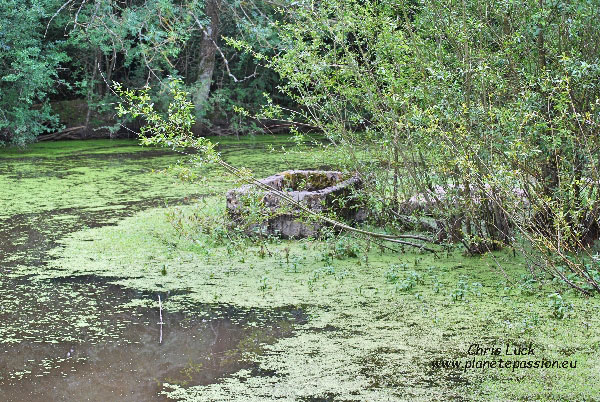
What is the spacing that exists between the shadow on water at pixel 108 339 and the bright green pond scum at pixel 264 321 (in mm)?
12

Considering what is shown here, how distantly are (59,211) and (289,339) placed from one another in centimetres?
453

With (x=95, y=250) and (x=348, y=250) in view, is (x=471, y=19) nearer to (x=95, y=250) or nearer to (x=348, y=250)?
(x=348, y=250)

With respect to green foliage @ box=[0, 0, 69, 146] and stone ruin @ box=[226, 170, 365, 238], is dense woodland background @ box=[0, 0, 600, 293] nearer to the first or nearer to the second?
stone ruin @ box=[226, 170, 365, 238]

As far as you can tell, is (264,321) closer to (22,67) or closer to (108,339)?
(108,339)

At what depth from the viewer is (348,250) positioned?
5.57m

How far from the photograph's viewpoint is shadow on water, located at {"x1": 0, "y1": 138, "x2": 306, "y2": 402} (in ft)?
11.0

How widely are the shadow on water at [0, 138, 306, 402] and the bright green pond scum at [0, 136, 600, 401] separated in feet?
0.04

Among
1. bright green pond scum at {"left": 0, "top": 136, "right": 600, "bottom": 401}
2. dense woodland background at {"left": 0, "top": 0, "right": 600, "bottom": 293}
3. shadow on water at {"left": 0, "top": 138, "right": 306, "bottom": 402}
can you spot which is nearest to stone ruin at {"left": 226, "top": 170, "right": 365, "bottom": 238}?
bright green pond scum at {"left": 0, "top": 136, "right": 600, "bottom": 401}

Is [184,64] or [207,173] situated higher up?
[184,64]

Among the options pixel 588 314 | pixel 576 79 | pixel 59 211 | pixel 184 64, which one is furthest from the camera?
pixel 184 64

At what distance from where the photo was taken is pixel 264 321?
415 centimetres

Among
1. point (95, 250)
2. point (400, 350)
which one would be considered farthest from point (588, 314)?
point (95, 250)

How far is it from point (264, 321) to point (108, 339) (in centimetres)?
81

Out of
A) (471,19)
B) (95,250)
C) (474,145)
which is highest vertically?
(471,19)
